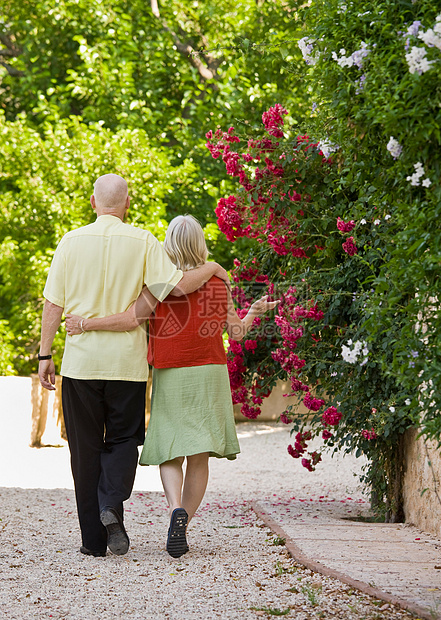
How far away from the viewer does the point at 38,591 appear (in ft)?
10.5

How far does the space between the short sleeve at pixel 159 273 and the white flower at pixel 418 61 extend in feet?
6.08

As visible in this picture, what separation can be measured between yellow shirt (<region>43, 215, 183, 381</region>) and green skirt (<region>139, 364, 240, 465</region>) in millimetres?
165

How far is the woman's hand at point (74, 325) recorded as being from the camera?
3775 mm

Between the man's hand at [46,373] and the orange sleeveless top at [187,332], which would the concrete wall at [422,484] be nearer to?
the orange sleeveless top at [187,332]

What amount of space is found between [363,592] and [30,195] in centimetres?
872

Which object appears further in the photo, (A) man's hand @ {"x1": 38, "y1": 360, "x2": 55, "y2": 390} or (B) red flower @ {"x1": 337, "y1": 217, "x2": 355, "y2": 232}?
(B) red flower @ {"x1": 337, "y1": 217, "x2": 355, "y2": 232}

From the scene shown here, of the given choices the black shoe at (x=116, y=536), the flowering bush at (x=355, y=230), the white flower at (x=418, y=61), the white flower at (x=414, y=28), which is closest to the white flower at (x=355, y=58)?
the flowering bush at (x=355, y=230)

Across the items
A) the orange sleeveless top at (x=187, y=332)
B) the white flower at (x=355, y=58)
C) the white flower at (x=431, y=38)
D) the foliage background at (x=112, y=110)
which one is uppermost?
the foliage background at (x=112, y=110)

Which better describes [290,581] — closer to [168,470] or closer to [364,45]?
[168,470]

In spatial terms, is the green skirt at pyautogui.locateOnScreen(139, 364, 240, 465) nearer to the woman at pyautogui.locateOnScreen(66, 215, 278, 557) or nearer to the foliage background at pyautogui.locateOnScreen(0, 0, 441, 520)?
the woman at pyautogui.locateOnScreen(66, 215, 278, 557)

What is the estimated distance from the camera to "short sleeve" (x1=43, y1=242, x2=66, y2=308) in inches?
151

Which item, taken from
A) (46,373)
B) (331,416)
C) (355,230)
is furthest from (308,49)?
(331,416)

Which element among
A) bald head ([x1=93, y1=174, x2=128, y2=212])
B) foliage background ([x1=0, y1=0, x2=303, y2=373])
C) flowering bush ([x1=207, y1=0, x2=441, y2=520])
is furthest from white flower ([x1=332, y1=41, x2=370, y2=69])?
foliage background ([x1=0, y1=0, x2=303, y2=373])

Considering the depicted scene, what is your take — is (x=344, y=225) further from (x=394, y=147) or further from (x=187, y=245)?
(x=394, y=147)
